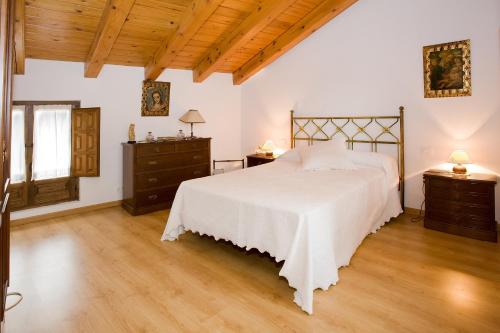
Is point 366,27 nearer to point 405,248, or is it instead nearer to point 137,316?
point 405,248

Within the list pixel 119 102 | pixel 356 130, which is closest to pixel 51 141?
pixel 119 102

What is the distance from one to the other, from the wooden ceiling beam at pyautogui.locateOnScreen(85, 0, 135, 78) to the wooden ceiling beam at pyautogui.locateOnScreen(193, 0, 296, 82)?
1.56 metres

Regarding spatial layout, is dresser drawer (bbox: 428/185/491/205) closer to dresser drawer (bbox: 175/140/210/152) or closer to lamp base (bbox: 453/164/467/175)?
lamp base (bbox: 453/164/467/175)

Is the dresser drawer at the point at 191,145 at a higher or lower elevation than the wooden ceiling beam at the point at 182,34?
lower

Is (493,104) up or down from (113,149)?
up

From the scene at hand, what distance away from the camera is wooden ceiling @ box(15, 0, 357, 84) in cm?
354

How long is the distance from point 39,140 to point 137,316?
3.32 metres

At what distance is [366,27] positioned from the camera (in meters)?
4.57

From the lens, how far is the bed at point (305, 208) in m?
2.46

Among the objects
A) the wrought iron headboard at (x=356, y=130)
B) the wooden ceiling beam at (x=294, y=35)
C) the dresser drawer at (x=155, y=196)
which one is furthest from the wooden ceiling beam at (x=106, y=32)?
the wrought iron headboard at (x=356, y=130)

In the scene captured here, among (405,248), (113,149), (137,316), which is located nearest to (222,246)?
(137,316)

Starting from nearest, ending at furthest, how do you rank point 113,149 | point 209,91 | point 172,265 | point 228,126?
point 172,265 → point 113,149 → point 209,91 → point 228,126

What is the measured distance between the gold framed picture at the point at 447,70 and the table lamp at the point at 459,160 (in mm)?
749

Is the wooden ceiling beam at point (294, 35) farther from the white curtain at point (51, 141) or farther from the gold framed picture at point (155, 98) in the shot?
the white curtain at point (51, 141)
